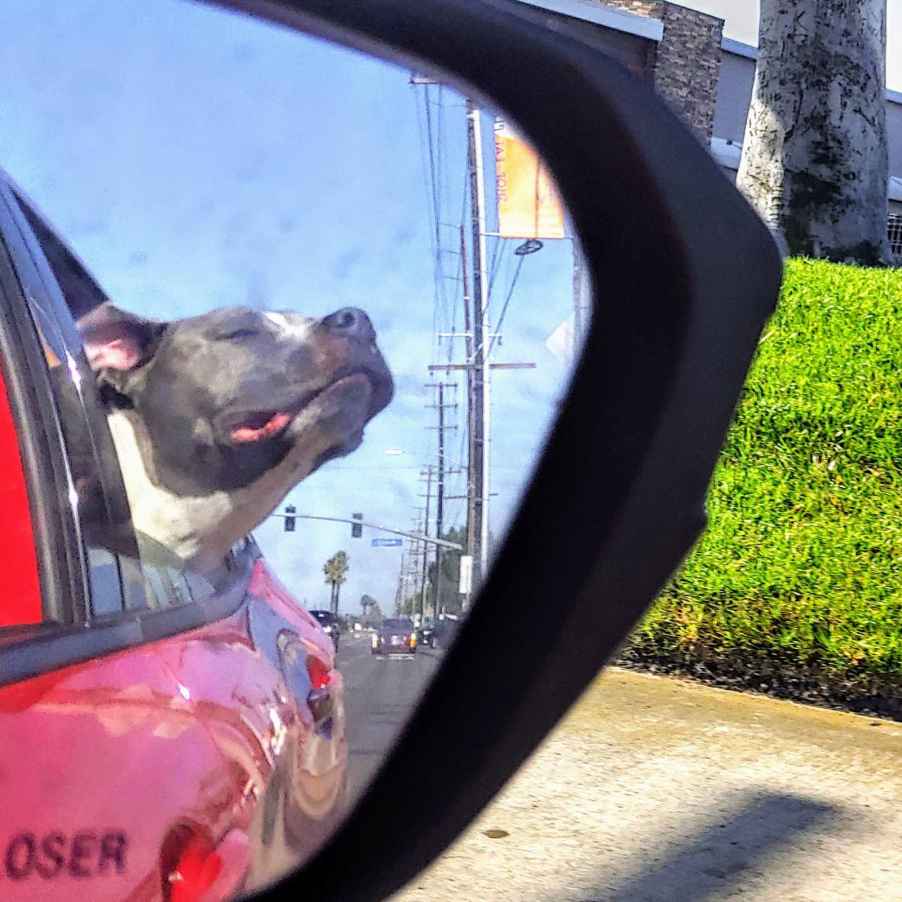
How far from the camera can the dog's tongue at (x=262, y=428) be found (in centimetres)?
103

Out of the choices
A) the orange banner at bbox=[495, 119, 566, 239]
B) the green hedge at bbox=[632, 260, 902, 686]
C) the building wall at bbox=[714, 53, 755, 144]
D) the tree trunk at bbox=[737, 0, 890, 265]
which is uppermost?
the building wall at bbox=[714, 53, 755, 144]

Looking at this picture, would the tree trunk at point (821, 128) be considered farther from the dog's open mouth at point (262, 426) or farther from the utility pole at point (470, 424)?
the dog's open mouth at point (262, 426)

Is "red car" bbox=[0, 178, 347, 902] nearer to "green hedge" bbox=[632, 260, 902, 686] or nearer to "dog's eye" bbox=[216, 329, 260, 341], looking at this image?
"dog's eye" bbox=[216, 329, 260, 341]

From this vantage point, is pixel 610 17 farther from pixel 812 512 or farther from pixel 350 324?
pixel 350 324

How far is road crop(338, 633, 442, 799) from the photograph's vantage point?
1.07 m

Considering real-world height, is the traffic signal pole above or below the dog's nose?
below

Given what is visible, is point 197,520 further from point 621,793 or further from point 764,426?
point 764,426

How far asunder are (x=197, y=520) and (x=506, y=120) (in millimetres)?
404

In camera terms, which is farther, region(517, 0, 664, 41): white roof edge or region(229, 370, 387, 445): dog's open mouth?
region(517, 0, 664, 41): white roof edge

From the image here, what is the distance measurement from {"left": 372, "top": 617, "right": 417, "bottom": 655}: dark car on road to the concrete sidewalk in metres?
2.10

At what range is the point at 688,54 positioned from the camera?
18.5 m

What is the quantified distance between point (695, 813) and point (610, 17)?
47.2 feet

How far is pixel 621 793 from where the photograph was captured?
14.3 feet

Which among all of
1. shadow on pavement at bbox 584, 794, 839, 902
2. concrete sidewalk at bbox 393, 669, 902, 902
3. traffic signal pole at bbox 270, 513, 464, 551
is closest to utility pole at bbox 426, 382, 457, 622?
traffic signal pole at bbox 270, 513, 464, 551
